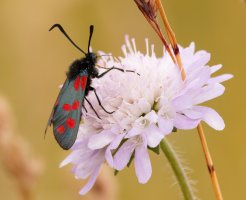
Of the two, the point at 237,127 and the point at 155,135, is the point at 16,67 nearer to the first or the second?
the point at 237,127

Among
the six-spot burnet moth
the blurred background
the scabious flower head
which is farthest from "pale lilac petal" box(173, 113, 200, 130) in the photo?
the blurred background

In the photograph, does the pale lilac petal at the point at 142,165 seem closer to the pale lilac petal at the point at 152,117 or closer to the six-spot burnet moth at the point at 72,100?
the pale lilac petal at the point at 152,117

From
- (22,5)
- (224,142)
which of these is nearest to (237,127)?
(224,142)

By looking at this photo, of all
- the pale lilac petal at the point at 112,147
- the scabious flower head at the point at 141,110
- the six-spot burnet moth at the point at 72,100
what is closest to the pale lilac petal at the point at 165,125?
the scabious flower head at the point at 141,110

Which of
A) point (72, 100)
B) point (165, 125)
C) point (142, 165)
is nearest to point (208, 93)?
point (165, 125)

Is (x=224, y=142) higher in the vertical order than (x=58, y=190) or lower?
higher

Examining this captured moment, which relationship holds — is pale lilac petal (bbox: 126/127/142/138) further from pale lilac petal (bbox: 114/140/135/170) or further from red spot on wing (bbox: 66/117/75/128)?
red spot on wing (bbox: 66/117/75/128)
